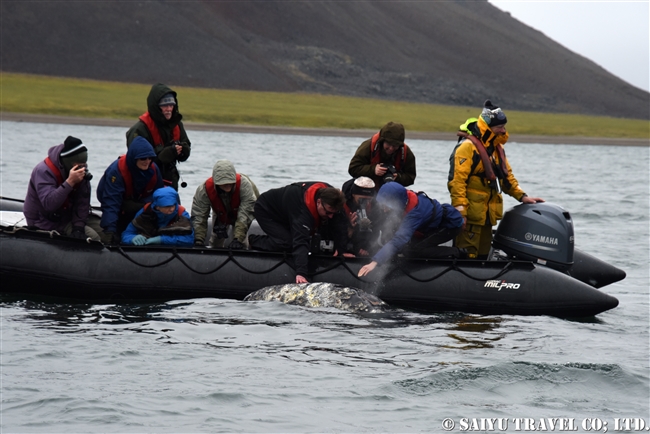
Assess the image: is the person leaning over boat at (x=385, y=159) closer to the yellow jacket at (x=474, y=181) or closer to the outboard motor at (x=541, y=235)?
the yellow jacket at (x=474, y=181)

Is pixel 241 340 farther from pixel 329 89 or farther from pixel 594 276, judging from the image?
pixel 329 89

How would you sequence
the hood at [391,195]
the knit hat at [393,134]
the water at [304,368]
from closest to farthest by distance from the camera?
the water at [304,368] → the hood at [391,195] → the knit hat at [393,134]

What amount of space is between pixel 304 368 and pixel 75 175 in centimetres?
295

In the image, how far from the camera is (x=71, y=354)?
274 inches

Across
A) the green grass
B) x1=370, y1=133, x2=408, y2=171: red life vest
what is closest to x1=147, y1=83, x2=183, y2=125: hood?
x1=370, y1=133, x2=408, y2=171: red life vest

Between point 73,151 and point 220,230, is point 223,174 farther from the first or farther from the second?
point 73,151

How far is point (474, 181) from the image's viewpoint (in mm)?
8828

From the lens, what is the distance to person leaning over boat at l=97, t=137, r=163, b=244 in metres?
8.48

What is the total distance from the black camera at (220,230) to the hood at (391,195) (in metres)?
1.77

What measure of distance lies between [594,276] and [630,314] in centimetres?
56

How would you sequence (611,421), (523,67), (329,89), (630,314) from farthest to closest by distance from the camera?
(523,67) → (329,89) → (630,314) → (611,421)

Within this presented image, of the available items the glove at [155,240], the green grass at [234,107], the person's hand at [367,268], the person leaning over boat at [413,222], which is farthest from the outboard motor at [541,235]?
the green grass at [234,107]

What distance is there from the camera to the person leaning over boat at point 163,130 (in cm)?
896

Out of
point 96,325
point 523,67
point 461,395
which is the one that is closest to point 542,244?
point 461,395
